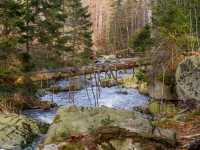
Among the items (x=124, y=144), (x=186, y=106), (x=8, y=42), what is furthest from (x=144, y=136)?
(x=8, y=42)

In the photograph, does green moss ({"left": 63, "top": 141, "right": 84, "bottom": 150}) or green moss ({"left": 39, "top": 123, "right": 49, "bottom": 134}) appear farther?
green moss ({"left": 39, "top": 123, "right": 49, "bottom": 134})

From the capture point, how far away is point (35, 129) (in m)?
9.70

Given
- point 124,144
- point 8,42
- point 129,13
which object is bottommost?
point 124,144

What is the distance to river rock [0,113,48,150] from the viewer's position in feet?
27.8

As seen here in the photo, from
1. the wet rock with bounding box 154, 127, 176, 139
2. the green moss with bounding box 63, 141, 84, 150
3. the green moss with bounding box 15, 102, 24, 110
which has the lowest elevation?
the green moss with bounding box 15, 102, 24, 110

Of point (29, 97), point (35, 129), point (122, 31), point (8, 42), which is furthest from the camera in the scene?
point (122, 31)

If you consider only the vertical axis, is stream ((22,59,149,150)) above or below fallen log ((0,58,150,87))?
below

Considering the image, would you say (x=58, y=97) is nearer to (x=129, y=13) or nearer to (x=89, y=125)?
(x=89, y=125)

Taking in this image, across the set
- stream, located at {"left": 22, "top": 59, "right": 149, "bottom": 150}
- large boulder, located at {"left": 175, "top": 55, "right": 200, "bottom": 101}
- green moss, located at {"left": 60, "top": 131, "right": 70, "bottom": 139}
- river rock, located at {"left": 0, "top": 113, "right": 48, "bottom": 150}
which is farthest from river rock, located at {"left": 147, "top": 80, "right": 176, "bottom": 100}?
green moss, located at {"left": 60, "top": 131, "right": 70, "bottom": 139}

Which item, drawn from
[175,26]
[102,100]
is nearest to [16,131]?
[102,100]

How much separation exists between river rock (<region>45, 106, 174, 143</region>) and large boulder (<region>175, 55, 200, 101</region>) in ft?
Answer: 18.9

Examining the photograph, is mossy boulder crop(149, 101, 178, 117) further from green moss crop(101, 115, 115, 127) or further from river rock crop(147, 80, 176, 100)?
green moss crop(101, 115, 115, 127)

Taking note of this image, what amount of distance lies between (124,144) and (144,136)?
48 centimetres

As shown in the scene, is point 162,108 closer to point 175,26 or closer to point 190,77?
point 190,77
